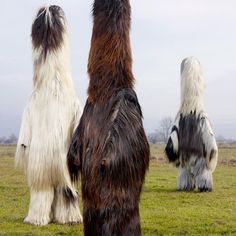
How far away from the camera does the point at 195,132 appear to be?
1214 cm

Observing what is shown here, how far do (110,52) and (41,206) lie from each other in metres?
4.16

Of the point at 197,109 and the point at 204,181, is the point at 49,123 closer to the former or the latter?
the point at 197,109

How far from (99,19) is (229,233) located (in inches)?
185

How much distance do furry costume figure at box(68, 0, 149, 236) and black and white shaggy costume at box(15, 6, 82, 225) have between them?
10.3 feet

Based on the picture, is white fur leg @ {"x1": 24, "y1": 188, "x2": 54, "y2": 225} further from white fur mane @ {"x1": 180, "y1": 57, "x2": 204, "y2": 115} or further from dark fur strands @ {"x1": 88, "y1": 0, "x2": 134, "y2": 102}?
white fur mane @ {"x1": 180, "y1": 57, "x2": 204, "y2": 115}

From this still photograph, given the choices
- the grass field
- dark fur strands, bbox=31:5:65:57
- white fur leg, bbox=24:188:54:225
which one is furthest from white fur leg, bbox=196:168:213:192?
dark fur strands, bbox=31:5:65:57

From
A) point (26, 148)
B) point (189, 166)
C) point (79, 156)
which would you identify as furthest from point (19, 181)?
point (79, 156)

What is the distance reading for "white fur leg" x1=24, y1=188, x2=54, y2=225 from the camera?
7531 mm

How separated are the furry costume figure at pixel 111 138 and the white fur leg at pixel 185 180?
8.60 metres

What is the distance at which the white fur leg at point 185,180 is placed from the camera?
12.5m

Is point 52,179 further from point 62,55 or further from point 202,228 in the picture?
point 202,228

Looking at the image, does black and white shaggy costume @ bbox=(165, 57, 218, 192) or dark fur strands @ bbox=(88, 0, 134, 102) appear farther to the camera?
black and white shaggy costume @ bbox=(165, 57, 218, 192)

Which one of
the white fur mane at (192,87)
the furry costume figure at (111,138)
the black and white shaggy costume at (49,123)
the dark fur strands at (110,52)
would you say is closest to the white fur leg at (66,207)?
the black and white shaggy costume at (49,123)

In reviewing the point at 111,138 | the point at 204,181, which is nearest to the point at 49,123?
the point at 111,138
